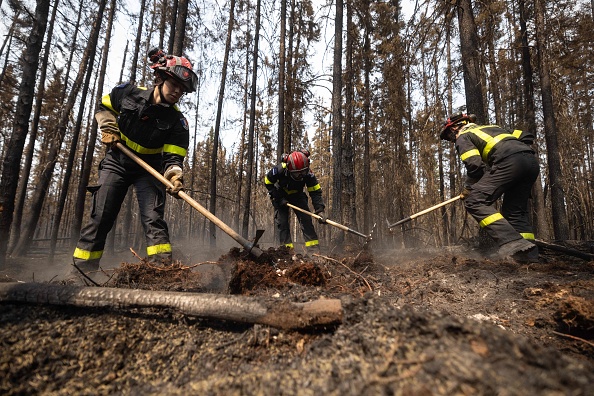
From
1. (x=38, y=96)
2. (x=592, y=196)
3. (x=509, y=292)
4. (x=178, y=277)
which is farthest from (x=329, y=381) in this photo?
(x=38, y=96)

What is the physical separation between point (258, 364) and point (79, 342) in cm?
80

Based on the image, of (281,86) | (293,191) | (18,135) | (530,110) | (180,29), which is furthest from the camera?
(281,86)

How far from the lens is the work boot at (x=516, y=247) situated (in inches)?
126

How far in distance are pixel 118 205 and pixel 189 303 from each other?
2167 millimetres

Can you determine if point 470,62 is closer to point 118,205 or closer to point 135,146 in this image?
point 135,146

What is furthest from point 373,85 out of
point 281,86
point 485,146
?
point 485,146

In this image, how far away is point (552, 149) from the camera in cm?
807

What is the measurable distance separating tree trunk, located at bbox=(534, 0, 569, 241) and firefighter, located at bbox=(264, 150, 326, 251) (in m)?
7.04

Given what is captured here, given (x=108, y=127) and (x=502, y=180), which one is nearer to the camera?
(x=108, y=127)

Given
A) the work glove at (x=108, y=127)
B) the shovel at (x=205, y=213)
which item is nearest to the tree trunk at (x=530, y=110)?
the shovel at (x=205, y=213)

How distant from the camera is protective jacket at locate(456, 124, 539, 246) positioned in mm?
3400

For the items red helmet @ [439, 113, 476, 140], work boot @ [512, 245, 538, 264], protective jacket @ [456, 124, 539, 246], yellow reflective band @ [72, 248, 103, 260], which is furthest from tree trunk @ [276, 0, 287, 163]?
work boot @ [512, 245, 538, 264]

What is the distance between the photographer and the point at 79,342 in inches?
46.9

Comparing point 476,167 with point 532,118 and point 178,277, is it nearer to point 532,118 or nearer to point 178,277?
point 178,277
